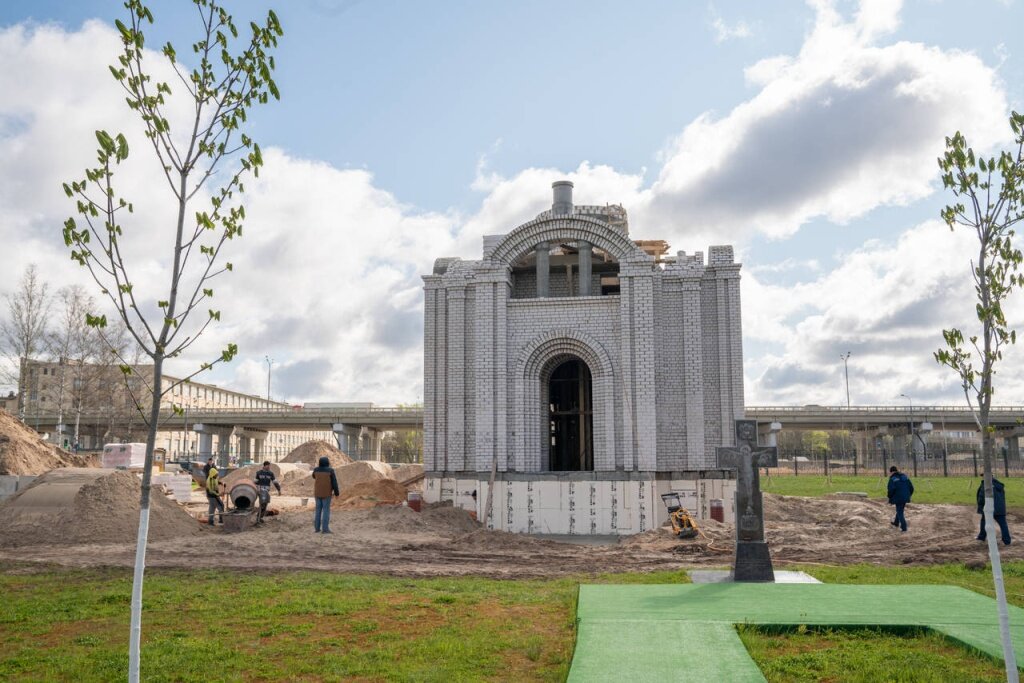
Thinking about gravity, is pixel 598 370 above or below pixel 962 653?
above

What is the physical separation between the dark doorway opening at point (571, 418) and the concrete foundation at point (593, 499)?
3.04 m

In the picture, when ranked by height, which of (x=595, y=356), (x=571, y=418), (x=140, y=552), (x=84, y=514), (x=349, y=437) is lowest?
(x=84, y=514)

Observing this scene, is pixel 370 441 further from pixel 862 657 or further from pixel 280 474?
pixel 862 657

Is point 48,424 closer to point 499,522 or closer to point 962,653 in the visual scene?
point 499,522

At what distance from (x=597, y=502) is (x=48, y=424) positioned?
195 feet

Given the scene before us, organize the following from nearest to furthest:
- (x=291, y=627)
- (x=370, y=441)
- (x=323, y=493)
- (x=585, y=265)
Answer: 1. (x=291, y=627)
2. (x=323, y=493)
3. (x=585, y=265)
4. (x=370, y=441)

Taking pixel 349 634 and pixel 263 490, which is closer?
Answer: pixel 349 634

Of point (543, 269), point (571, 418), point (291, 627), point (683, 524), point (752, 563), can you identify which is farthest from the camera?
point (571, 418)

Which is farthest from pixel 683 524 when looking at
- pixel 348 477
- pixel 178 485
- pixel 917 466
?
pixel 917 466

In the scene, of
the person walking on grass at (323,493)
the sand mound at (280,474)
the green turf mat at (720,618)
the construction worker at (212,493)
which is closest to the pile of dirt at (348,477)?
the sand mound at (280,474)

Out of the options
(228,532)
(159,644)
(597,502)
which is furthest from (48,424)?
(159,644)

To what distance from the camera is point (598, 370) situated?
2123 cm

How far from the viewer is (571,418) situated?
26.0 meters

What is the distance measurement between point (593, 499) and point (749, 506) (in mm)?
8924
